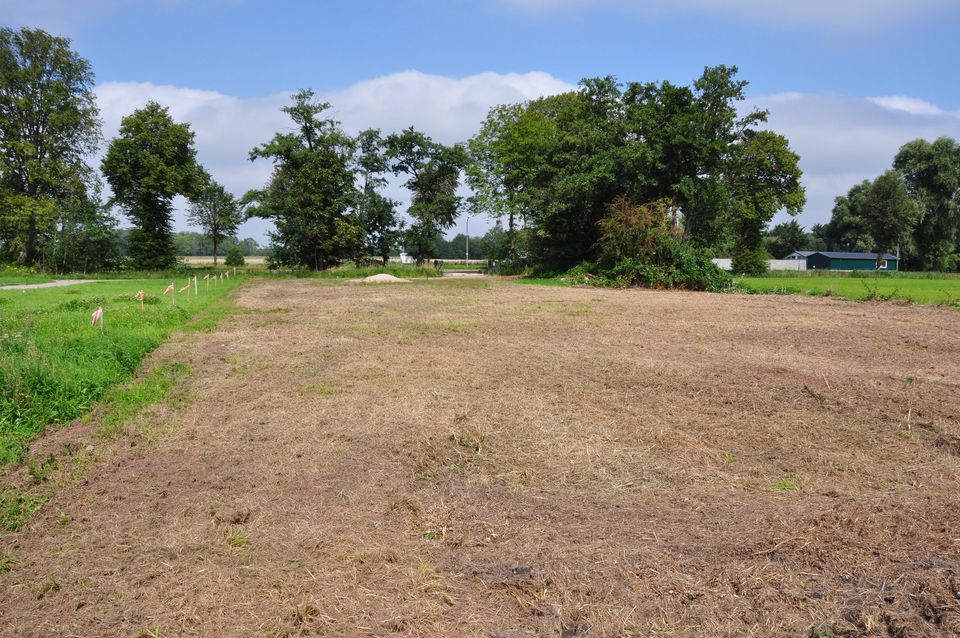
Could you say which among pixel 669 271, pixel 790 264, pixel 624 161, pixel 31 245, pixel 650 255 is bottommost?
pixel 669 271

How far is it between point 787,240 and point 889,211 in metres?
36.1

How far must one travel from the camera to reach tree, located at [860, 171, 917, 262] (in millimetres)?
64750

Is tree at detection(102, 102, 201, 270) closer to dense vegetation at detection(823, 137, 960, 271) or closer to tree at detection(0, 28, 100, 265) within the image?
tree at detection(0, 28, 100, 265)

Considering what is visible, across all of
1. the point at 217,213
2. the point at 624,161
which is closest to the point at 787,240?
the point at 624,161

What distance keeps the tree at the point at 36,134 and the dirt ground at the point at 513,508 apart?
4400 cm

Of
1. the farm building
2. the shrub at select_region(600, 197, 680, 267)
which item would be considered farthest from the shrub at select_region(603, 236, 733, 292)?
the farm building

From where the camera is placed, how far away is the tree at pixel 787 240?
329 feet

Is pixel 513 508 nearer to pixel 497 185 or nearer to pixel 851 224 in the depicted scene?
pixel 497 185

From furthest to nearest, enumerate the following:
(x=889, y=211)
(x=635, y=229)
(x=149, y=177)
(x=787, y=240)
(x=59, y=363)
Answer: (x=787, y=240)
(x=889, y=211)
(x=149, y=177)
(x=635, y=229)
(x=59, y=363)

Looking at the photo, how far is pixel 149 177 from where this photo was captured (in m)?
46.8

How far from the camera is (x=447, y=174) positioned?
194 feet

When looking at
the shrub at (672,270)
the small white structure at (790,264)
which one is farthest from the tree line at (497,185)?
the small white structure at (790,264)

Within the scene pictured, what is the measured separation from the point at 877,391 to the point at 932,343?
6.16m

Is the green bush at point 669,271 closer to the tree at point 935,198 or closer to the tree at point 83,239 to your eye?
the tree at point 83,239
